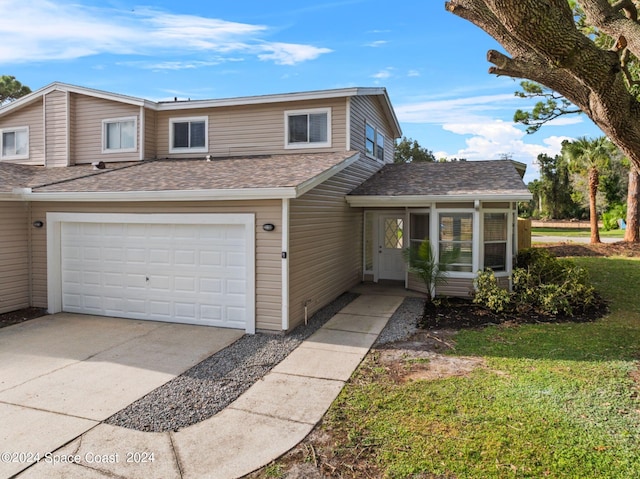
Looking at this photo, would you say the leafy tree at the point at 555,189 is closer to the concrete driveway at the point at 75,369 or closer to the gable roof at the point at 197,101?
the gable roof at the point at 197,101

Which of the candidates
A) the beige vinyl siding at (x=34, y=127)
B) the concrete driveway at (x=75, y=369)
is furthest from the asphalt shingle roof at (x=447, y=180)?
the beige vinyl siding at (x=34, y=127)

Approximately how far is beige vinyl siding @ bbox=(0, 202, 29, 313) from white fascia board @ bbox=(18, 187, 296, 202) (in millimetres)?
535

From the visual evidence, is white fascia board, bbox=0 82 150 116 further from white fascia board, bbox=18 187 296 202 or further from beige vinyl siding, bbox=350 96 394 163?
beige vinyl siding, bbox=350 96 394 163

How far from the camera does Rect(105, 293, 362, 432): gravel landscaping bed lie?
465 cm

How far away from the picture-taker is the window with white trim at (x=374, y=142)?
1366 cm

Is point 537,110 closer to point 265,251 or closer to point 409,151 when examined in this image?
point 265,251

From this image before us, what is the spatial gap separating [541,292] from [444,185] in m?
3.70

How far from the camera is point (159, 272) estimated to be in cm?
875

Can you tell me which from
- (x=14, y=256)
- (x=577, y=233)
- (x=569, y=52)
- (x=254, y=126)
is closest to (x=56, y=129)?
(x=14, y=256)

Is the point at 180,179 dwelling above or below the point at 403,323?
above

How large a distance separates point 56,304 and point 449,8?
1004 cm

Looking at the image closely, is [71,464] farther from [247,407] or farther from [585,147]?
[585,147]

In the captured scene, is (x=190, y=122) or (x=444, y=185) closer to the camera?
(x=444, y=185)

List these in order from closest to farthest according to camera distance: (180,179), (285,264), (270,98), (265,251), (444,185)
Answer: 1. (285,264)
2. (265,251)
3. (180,179)
4. (444,185)
5. (270,98)
